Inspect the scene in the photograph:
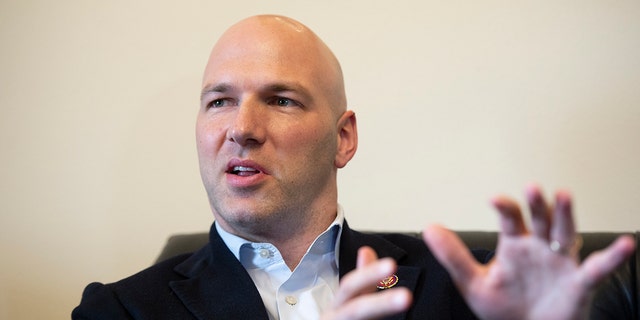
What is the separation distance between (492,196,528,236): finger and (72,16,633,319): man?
473mm

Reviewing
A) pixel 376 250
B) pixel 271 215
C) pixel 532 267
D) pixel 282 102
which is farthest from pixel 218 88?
pixel 532 267

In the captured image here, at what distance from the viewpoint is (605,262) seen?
0.80m

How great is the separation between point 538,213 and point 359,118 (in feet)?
4.07

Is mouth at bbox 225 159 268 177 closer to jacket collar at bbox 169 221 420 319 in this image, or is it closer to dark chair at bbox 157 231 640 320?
Answer: jacket collar at bbox 169 221 420 319

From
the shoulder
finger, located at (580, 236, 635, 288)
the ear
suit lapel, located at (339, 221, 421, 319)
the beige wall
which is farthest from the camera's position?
the beige wall

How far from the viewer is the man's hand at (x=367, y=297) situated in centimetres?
85

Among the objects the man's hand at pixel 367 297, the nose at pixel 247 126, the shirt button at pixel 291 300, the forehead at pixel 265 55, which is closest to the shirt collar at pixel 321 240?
the shirt button at pixel 291 300

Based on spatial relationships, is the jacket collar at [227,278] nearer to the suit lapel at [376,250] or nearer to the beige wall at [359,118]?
the suit lapel at [376,250]

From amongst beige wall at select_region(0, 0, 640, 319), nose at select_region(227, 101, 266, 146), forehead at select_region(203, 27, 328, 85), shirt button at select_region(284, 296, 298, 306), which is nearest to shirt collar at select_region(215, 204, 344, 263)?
shirt button at select_region(284, 296, 298, 306)

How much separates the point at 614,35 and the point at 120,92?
1.43 meters

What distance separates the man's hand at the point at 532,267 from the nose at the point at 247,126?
0.65 m

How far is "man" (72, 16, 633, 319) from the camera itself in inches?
56.5

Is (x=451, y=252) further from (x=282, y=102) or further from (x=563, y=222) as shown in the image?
(x=282, y=102)

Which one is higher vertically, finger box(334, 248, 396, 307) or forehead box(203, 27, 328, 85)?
forehead box(203, 27, 328, 85)
